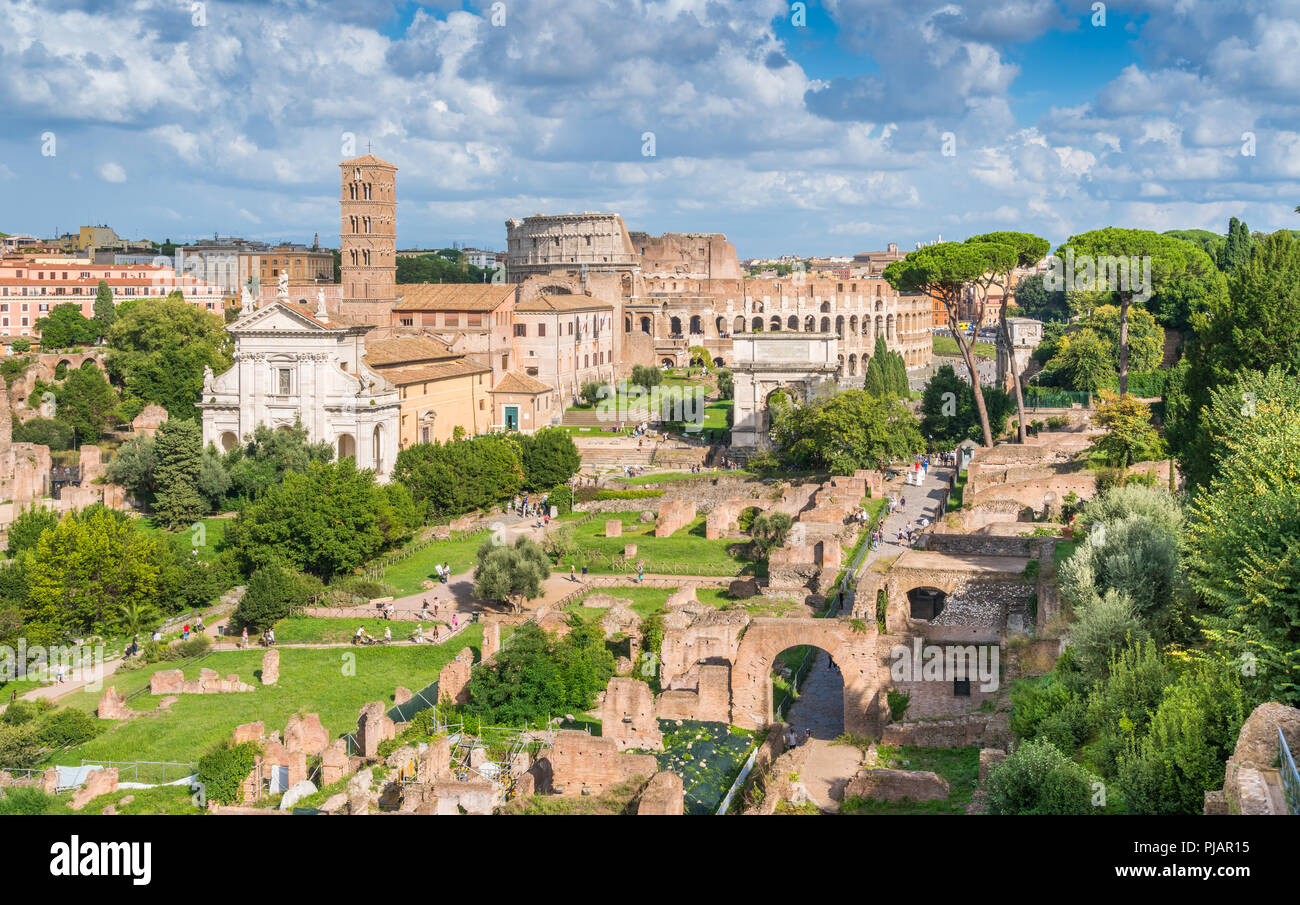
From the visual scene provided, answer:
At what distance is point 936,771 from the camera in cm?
1933

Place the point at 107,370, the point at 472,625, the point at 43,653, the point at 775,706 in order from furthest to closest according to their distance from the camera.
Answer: the point at 107,370 < the point at 472,625 < the point at 43,653 < the point at 775,706

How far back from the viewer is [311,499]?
3531 centimetres

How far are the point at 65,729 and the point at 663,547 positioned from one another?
19.4m

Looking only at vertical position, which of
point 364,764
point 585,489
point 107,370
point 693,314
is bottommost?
point 364,764

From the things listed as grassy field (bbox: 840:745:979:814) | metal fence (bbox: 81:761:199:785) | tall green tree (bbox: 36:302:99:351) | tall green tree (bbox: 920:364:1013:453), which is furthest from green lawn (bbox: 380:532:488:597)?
tall green tree (bbox: 36:302:99:351)

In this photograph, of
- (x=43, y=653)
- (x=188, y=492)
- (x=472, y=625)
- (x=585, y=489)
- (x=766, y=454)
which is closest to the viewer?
(x=43, y=653)

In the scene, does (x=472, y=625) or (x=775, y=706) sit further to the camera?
(x=472, y=625)

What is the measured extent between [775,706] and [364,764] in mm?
8025

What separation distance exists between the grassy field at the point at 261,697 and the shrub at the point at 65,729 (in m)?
0.22

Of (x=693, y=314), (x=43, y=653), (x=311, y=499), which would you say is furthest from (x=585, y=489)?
(x=693, y=314)

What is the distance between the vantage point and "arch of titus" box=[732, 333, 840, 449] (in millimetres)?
55250

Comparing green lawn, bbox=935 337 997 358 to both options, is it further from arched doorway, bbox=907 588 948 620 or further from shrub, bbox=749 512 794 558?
arched doorway, bbox=907 588 948 620
